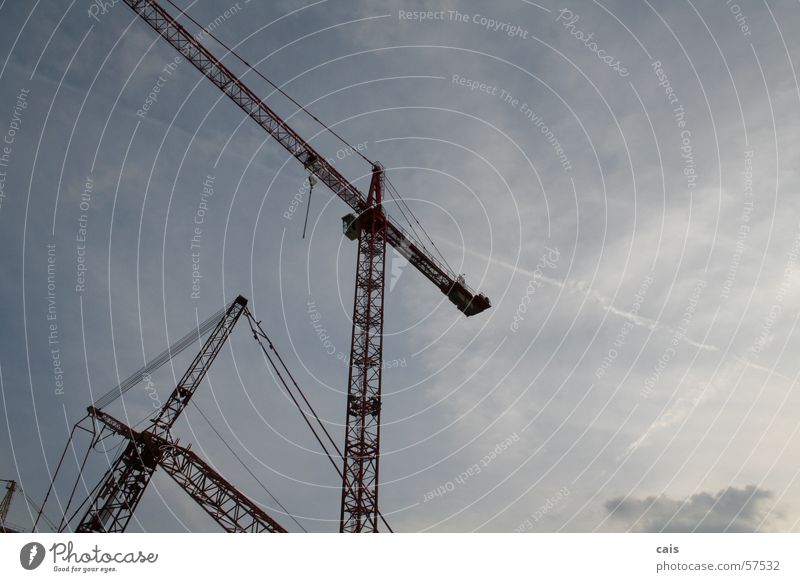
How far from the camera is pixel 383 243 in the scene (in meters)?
54.8

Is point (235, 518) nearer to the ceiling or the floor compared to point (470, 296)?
nearer to the floor

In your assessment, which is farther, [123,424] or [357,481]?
[123,424]

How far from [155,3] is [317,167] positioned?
1972cm

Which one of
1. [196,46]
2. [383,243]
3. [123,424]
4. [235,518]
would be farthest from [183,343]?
[196,46]

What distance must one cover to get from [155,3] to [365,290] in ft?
103

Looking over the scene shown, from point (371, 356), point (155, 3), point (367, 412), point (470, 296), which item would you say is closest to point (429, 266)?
point (470, 296)

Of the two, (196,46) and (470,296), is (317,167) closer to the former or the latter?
(196,46)
